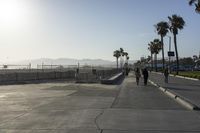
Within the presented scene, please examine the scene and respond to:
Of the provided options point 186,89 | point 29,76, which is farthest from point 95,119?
point 29,76

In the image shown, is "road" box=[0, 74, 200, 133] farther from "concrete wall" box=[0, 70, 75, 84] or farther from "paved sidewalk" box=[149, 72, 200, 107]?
"concrete wall" box=[0, 70, 75, 84]

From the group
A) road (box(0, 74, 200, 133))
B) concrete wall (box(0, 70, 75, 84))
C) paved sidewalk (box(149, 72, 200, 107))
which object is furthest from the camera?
concrete wall (box(0, 70, 75, 84))

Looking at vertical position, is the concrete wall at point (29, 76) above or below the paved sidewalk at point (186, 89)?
above

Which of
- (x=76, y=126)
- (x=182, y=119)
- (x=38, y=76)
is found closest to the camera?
(x=76, y=126)

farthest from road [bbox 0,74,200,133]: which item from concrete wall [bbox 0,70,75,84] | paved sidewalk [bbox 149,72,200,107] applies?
concrete wall [bbox 0,70,75,84]

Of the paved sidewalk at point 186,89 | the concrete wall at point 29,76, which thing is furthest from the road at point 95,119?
the concrete wall at point 29,76

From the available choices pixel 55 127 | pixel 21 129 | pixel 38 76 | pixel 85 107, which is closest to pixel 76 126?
pixel 55 127

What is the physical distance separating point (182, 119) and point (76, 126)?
4.05 metres

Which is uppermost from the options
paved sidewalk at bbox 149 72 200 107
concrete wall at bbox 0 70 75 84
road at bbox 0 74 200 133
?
concrete wall at bbox 0 70 75 84

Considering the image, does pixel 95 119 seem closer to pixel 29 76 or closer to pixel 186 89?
pixel 186 89

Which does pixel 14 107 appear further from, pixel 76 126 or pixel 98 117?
pixel 76 126

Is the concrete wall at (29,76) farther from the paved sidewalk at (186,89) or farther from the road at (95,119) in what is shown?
the road at (95,119)

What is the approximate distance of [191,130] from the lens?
13180mm

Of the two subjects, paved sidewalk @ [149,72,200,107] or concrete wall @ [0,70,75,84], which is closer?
paved sidewalk @ [149,72,200,107]
